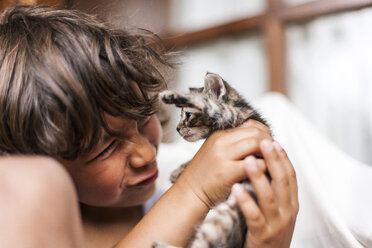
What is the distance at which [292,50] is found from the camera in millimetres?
2170

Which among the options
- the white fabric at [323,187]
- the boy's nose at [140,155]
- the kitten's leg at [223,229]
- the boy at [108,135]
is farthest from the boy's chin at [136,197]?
the white fabric at [323,187]

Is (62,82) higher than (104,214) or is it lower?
higher

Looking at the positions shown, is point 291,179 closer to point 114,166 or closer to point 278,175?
point 278,175

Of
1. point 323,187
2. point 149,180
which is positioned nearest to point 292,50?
point 323,187

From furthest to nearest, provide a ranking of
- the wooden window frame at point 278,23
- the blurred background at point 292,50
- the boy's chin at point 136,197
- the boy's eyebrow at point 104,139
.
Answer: the wooden window frame at point 278,23 < the blurred background at point 292,50 < the boy's chin at point 136,197 < the boy's eyebrow at point 104,139

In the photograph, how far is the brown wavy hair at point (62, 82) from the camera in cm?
75

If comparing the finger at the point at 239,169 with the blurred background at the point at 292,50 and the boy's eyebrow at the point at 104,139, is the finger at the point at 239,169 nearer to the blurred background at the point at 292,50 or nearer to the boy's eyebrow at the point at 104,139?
the boy's eyebrow at the point at 104,139

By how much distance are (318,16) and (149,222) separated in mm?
1668

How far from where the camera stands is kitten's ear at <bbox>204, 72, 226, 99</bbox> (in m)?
0.88

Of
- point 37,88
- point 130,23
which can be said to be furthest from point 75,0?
point 37,88

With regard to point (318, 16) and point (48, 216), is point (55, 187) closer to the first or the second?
point (48, 216)

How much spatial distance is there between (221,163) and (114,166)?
244 millimetres

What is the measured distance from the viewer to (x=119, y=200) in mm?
913

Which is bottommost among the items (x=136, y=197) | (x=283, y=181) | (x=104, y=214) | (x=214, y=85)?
(x=104, y=214)
